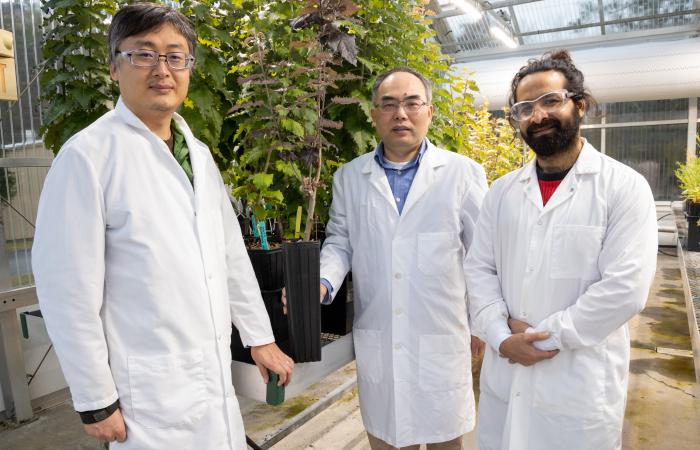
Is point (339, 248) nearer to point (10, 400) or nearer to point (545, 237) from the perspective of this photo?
point (545, 237)

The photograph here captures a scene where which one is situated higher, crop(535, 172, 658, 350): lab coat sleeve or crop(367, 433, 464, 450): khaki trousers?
crop(535, 172, 658, 350): lab coat sleeve

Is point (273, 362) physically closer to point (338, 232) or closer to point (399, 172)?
point (338, 232)

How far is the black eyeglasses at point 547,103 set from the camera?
137 cm

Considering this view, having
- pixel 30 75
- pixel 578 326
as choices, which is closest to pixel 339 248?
pixel 578 326

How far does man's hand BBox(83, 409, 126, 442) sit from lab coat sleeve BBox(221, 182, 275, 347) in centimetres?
33

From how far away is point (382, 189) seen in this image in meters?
1.71

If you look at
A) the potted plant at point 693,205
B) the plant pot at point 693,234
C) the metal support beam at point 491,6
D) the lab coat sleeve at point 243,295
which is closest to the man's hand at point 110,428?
the lab coat sleeve at point 243,295

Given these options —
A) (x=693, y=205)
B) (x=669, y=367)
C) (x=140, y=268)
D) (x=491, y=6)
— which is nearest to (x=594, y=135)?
(x=491, y=6)

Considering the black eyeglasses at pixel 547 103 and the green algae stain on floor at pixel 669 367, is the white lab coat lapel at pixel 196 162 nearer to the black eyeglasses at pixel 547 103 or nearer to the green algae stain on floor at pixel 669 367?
the black eyeglasses at pixel 547 103

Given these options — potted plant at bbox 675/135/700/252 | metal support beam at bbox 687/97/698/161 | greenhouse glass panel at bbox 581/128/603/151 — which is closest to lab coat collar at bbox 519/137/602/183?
potted plant at bbox 675/135/700/252

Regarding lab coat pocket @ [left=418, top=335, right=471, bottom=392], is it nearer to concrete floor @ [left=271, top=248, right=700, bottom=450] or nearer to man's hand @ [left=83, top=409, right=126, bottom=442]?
man's hand @ [left=83, top=409, right=126, bottom=442]

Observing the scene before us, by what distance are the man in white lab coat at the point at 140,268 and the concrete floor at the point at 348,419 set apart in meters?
1.03

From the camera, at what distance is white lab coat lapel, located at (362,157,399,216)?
1696 mm

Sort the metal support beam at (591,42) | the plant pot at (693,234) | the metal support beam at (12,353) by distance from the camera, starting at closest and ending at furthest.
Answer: the metal support beam at (12,353)
the plant pot at (693,234)
the metal support beam at (591,42)
